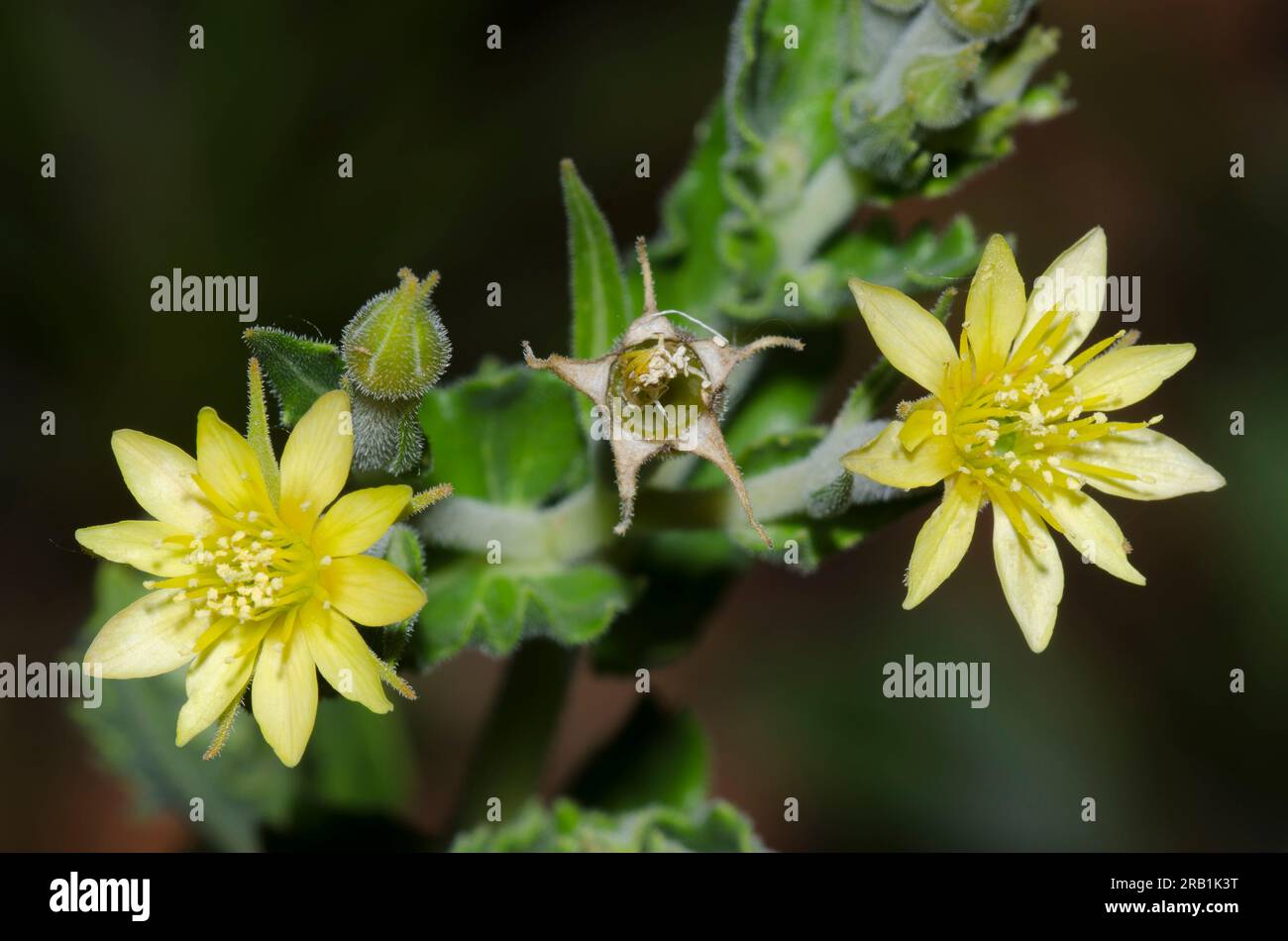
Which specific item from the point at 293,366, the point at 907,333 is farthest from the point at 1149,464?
the point at 293,366

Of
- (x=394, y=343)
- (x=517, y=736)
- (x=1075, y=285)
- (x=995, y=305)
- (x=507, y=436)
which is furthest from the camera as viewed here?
(x=517, y=736)

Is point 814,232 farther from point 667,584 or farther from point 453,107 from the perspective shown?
point 453,107

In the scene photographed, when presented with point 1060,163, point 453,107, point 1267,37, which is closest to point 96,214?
point 453,107

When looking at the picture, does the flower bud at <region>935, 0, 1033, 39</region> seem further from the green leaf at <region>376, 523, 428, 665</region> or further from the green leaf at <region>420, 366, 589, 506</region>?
the green leaf at <region>376, 523, 428, 665</region>

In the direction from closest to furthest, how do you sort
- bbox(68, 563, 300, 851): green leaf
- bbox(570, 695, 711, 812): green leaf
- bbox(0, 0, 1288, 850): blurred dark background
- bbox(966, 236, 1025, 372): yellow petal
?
bbox(966, 236, 1025, 372): yellow petal, bbox(570, 695, 711, 812): green leaf, bbox(68, 563, 300, 851): green leaf, bbox(0, 0, 1288, 850): blurred dark background

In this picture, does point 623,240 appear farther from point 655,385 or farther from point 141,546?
point 141,546

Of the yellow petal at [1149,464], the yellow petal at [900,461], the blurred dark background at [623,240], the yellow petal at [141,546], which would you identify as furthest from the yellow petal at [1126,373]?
the blurred dark background at [623,240]

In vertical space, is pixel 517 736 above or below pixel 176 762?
above

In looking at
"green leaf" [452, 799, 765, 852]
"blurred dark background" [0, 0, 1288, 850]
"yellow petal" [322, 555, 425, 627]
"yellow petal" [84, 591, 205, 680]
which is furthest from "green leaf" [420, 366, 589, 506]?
"blurred dark background" [0, 0, 1288, 850]
